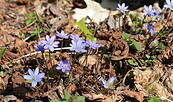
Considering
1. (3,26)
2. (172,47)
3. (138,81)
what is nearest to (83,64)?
(138,81)

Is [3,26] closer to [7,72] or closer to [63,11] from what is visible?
[63,11]

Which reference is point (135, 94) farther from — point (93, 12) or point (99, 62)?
point (93, 12)

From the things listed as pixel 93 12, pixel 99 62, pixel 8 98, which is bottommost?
pixel 8 98

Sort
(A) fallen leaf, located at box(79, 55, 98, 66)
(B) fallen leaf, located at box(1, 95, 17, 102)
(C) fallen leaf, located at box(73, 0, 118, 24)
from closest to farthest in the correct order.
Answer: (B) fallen leaf, located at box(1, 95, 17, 102) → (A) fallen leaf, located at box(79, 55, 98, 66) → (C) fallen leaf, located at box(73, 0, 118, 24)

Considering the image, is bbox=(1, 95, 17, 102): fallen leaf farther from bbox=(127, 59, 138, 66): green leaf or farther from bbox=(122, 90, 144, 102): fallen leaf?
bbox=(127, 59, 138, 66): green leaf

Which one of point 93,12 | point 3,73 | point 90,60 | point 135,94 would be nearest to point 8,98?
point 3,73

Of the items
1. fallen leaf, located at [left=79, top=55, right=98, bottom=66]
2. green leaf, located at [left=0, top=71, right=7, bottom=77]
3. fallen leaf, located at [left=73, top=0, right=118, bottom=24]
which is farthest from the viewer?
fallen leaf, located at [left=73, top=0, right=118, bottom=24]

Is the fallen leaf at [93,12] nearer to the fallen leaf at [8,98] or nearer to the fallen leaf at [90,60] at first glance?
the fallen leaf at [90,60]

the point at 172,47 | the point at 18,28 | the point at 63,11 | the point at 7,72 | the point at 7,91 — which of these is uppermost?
the point at 63,11

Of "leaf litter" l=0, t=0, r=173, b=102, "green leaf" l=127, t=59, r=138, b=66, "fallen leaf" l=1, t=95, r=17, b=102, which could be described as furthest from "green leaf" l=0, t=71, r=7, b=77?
"green leaf" l=127, t=59, r=138, b=66
